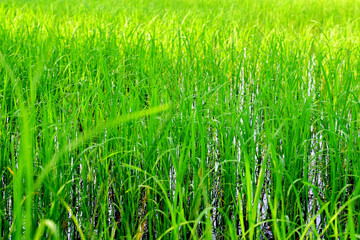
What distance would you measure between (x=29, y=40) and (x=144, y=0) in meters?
4.20

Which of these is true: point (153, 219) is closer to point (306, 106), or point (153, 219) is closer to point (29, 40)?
point (306, 106)

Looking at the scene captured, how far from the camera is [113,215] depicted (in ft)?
5.60

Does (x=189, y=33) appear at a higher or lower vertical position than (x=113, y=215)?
higher

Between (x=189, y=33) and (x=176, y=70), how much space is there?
93 centimetres

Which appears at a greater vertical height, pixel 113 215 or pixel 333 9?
pixel 333 9

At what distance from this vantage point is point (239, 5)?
692cm

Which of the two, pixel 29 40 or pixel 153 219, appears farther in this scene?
pixel 29 40

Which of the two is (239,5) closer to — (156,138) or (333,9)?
(333,9)

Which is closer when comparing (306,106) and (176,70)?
(306,106)

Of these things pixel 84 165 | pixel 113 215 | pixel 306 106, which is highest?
pixel 306 106

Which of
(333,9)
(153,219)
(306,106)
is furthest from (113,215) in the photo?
(333,9)

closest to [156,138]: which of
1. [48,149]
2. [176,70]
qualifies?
[48,149]

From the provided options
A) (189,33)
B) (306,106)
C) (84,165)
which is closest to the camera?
(84,165)

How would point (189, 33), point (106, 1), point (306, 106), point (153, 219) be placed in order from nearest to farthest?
point (153, 219) < point (306, 106) < point (189, 33) < point (106, 1)
